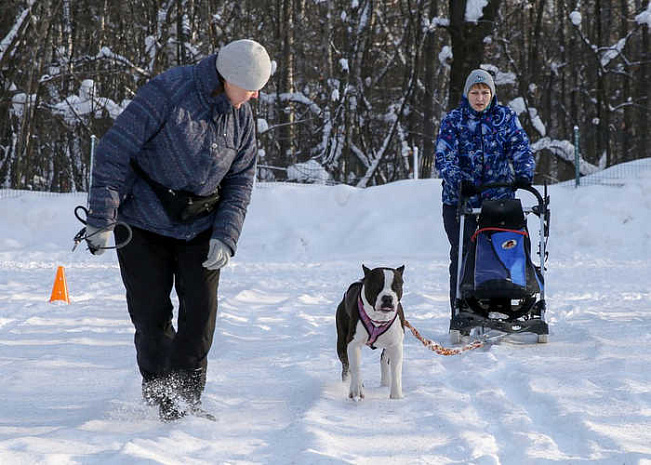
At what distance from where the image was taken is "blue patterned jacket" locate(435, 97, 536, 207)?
6.31m

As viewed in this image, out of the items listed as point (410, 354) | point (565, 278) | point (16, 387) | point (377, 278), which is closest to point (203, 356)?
point (377, 278)

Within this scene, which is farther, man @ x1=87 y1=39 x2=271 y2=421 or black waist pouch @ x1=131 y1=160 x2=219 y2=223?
black waist pouch @ x1=131 y1=160 x2=219 y2=223

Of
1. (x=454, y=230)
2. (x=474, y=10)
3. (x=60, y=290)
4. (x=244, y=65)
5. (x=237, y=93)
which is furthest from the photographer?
(x=474, y=10)

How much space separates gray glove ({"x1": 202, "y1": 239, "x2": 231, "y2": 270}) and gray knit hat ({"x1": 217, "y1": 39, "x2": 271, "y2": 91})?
729 millimetres

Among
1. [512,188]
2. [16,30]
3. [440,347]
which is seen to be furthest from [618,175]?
[16,30]

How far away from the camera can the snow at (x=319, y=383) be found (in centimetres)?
342

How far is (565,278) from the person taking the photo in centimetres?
1056

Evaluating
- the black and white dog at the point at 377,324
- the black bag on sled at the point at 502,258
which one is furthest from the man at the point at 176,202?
the black bag on sled at the point at 502,258

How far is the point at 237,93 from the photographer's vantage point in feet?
12.7

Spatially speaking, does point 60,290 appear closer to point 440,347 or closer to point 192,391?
point 440,347

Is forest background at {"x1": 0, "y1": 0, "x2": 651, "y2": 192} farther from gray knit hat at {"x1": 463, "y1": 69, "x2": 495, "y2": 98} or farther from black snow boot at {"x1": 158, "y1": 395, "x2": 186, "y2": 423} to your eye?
black snow boot at {"x1": 158, "y1": 395, "x2": 186, "y2": 423}

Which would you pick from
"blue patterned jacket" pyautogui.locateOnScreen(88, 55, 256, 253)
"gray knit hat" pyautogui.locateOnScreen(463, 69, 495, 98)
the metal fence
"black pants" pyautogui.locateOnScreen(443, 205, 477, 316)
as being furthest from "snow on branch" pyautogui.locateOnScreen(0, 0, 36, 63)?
"blue patterned jacket" pyautogui.locateOnScreen(88, 55, 256, 253)

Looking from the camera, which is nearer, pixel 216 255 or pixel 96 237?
pixel 96 237

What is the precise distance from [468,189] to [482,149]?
34 centimetres
